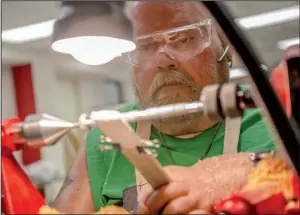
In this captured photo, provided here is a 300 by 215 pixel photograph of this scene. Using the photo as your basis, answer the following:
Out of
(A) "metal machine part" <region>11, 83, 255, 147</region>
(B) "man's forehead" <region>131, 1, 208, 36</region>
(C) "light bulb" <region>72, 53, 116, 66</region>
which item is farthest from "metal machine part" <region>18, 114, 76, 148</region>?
(B) "man's forehead" <region>131, 1, 208, 36</region>

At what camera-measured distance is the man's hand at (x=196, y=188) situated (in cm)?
54

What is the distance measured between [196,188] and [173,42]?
0.88 ft

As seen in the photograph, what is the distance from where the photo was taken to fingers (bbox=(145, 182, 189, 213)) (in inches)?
21.5

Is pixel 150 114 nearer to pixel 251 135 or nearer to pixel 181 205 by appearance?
pixel 181 205

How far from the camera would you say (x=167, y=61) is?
76cm

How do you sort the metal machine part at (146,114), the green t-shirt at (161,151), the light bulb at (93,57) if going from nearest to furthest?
the metal machine part at (146,114) → the light bulb at (93,57) → the green t-shirt at (161,151)

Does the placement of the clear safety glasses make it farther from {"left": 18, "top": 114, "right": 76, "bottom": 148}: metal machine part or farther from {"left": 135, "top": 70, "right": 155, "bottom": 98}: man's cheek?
{"left": 18, "top": 114, "right": 76, "bottom": 148}: metal machine part

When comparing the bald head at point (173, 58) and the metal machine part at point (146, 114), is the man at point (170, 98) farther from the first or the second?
the metal machine part at point (146, 114)

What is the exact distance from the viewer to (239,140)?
83 centimetres

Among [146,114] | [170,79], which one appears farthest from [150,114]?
[170,79]

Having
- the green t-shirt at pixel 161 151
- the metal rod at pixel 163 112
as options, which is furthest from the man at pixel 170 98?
the metal rod at pixel 163 112

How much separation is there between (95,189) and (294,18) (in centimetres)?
333

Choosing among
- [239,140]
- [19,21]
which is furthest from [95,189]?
[19,21]

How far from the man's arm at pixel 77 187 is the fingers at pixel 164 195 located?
0.52 ft
